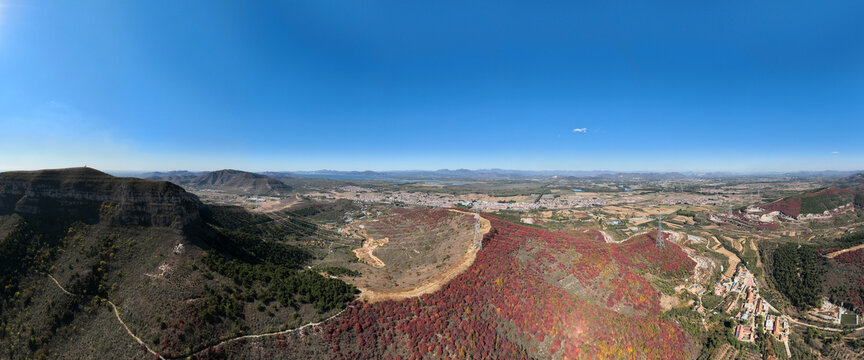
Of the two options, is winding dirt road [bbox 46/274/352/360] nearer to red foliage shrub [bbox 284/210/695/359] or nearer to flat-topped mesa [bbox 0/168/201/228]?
red foliage shrub [bbox 284/210/695/359]

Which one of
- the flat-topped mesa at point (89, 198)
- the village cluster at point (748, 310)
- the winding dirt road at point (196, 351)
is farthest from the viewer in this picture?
the village cluster at point (748, 310)

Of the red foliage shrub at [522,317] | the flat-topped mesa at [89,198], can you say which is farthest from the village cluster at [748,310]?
the flat-topped mesa at [89,198]

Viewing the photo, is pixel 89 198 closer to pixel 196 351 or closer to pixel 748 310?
pixel 196 351

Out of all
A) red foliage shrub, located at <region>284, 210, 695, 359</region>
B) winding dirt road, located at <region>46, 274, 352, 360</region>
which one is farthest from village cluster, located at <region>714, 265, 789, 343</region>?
winding dirt road, located at <region>46, 274, 352, 360</region>

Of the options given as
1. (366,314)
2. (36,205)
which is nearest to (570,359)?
(366,314)

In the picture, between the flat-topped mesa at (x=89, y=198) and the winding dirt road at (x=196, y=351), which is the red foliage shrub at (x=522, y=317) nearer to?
the winding dirt road at (x=196, y=351)

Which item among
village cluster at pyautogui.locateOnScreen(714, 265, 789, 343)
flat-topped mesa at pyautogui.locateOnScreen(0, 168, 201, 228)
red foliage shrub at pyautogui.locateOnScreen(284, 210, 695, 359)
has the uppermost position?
flat-topped mesa at pyautogui.locateOnScreen(0, 168, 201, 228)

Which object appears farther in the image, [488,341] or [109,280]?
[109,280]

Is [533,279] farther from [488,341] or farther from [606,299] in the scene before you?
[488,341]
